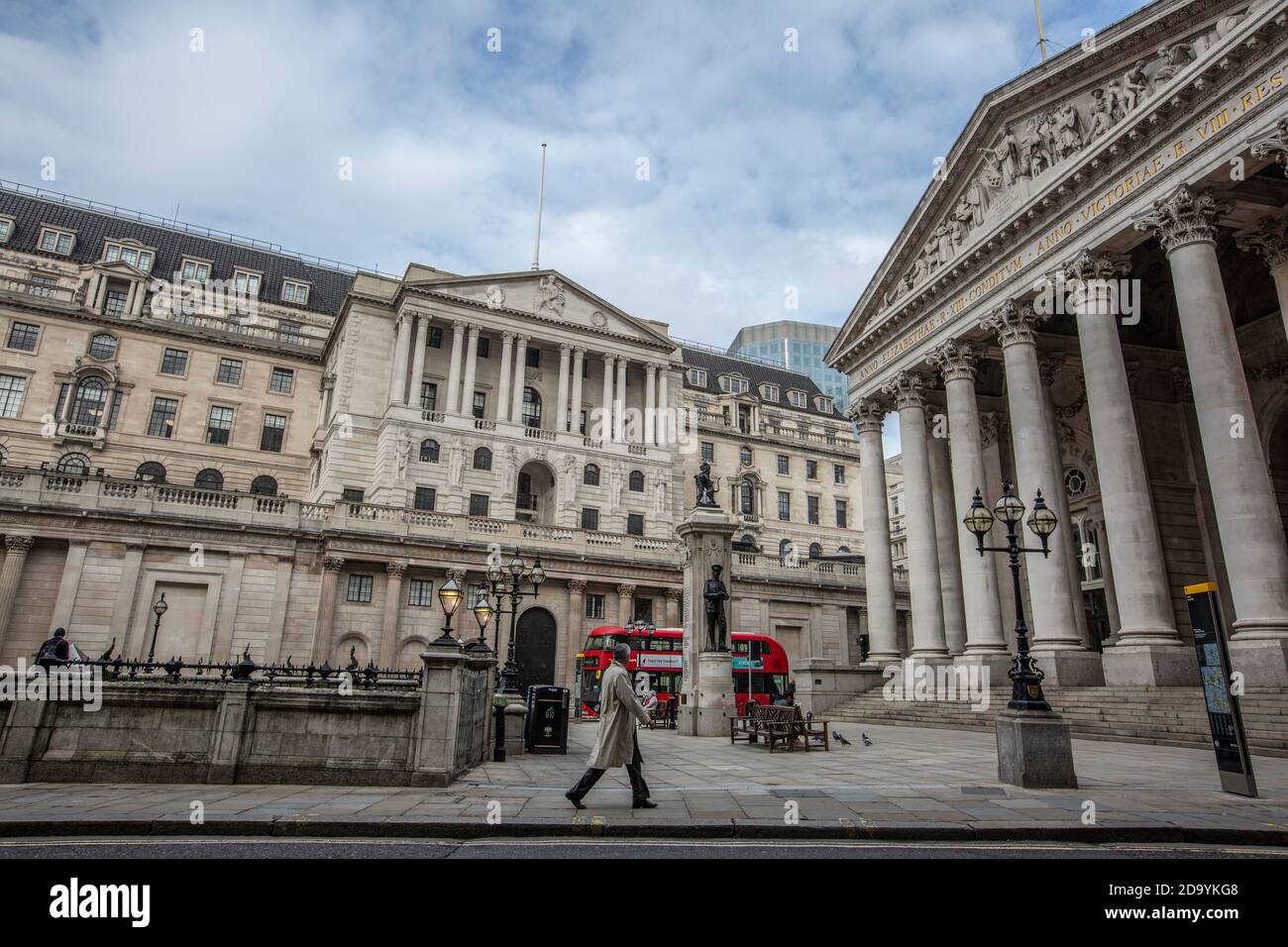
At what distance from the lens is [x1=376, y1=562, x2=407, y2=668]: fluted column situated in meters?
34.7

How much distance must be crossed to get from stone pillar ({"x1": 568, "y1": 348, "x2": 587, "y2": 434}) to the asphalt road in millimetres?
42958

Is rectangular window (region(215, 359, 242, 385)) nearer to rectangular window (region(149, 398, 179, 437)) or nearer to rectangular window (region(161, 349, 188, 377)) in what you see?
rectangular window (region(161, 349, 188, 377))

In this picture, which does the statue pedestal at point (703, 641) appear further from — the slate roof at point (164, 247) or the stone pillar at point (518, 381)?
the slate roof at point (164, 247)

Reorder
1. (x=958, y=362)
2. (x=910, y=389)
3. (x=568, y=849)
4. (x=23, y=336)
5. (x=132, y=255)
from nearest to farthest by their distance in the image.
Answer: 1. (x=568, y=849)
2. (x=958, y=362)
3. (x=910, y=389)
4. (x=23, y=336)
5. (x=132, y=255)

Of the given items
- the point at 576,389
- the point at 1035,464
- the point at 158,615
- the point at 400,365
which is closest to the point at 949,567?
the point at 1035,464

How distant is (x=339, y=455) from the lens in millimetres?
45438

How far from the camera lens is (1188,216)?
1969cm

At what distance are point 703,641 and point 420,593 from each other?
19522mm

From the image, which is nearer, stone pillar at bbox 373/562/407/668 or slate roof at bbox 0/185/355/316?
stone pillar at bbox 373/562/407/668

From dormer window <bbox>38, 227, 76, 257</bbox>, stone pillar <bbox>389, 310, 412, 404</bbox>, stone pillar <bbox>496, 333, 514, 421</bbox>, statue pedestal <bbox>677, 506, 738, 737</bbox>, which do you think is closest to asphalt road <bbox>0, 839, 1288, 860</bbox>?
statue pedestal <bbox>677, 506, 738, 737</bbox>

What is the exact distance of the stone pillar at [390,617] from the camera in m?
34.7

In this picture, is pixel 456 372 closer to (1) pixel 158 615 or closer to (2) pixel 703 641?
(1) pixel 158 615
